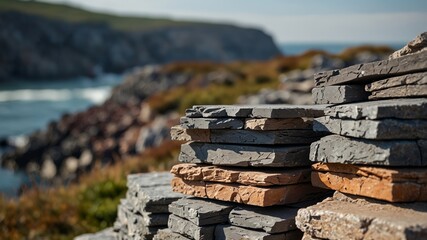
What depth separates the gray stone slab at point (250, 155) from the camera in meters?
4.82

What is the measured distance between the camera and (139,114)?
30016 mm

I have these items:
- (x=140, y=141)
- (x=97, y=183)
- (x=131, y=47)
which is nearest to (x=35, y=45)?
(x=131, y=47)

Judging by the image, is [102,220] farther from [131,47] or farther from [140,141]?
[131,47]

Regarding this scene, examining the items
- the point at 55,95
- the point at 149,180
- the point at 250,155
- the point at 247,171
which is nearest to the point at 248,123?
the point at 250,155

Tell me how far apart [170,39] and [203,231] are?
120626mm

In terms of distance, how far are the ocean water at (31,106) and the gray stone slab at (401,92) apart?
796 inches

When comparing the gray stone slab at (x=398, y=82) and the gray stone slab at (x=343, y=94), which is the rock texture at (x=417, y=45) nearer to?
the gray stone slab at (x=398, y=82)

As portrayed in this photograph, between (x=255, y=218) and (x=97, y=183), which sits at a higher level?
(x=255, y=218)

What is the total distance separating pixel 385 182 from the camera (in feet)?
13.5

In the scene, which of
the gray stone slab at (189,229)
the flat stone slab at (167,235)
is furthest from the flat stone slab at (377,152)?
the flat stone slab at (167,235)

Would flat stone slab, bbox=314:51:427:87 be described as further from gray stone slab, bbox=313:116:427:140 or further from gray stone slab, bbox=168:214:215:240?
gray stone slab, bbox=168:214:215:240

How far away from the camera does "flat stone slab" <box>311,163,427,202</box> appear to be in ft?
13.4

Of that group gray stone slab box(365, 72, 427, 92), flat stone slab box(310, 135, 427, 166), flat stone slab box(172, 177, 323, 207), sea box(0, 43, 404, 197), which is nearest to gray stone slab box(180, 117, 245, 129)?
flat stone slab box(172, 177, 323, 207)

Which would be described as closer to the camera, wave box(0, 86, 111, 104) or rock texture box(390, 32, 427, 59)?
rock texture box(390, 32, 427, 59)
